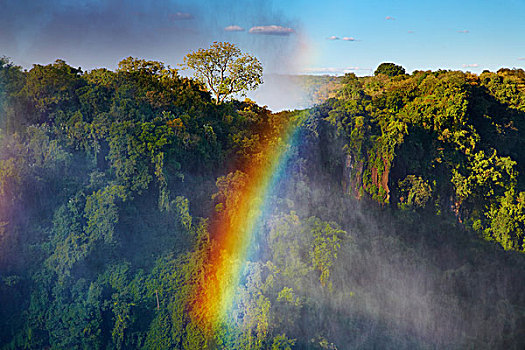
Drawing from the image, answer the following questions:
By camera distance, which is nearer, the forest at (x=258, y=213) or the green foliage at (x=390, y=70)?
the forest at (x=258, y=213)

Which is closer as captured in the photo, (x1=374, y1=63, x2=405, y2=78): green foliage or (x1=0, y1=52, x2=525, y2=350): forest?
(x1=0, y1=52, x2=525, y2=350): forest

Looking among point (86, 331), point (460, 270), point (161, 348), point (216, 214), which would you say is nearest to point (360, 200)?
point (460, 270)

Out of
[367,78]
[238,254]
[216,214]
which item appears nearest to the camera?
[238,254]

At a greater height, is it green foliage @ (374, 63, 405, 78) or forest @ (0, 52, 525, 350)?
green foliage @ (374, 63, 405, 78)

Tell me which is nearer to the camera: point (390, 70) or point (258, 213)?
point (258, 213)

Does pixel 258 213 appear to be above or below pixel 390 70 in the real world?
below

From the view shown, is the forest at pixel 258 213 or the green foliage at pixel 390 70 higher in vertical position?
the green foliage at pixel 390 70

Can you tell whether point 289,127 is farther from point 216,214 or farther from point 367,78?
point 367,78

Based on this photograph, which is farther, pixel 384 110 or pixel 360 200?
pixel 384 110
